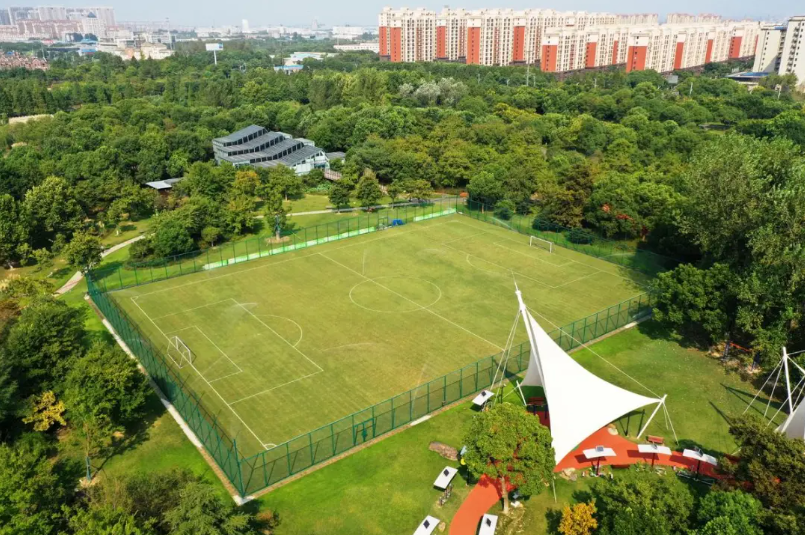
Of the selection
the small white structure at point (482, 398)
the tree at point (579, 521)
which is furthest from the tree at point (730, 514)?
the small white structure at point (482, 398)

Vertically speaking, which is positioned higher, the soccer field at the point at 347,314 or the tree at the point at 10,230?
the tree at the point at 10,230

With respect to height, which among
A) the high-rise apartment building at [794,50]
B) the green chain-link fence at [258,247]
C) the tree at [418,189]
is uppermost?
the high-rise apartment building at [794,50]

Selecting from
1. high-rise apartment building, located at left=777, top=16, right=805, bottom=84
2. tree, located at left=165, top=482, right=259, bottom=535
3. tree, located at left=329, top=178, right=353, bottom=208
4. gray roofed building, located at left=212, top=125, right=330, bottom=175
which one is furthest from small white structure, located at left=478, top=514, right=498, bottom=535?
high-rise apartment building, located at left=777, top=16, right=805, bottom=84

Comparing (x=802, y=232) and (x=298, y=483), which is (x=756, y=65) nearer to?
(x=802, y=232)

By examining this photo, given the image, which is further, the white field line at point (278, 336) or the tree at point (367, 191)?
the tree at point (367, 191)

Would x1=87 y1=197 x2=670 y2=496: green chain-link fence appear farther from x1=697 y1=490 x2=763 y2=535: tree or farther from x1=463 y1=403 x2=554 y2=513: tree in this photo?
x1=697 y1=490 x2=763 y2=535: tree

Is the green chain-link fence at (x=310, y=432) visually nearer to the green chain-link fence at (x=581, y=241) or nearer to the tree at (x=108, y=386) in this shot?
the green chain-link fence at (x=581, y=241)

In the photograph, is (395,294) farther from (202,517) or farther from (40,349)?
(202,517)
